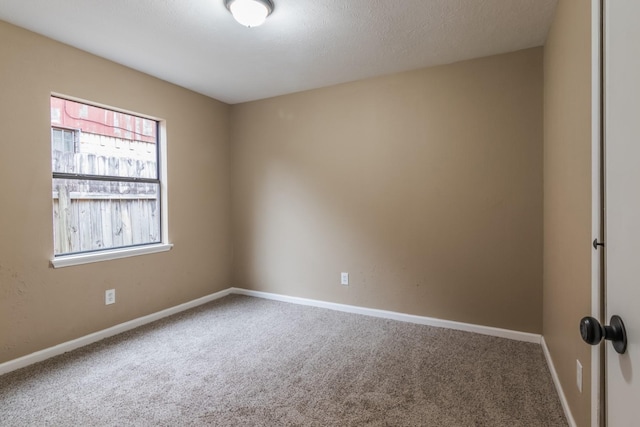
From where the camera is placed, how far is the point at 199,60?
114 inches

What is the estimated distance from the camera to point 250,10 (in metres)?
2.04

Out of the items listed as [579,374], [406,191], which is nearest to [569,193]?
[579,374]

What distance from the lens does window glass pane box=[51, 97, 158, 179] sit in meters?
2.67

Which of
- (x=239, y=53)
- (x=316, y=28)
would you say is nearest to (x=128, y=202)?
(x=239, y=53)

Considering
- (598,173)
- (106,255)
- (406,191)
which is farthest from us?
(406,191)

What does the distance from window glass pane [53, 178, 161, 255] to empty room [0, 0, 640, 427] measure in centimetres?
2

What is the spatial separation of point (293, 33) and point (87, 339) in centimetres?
303

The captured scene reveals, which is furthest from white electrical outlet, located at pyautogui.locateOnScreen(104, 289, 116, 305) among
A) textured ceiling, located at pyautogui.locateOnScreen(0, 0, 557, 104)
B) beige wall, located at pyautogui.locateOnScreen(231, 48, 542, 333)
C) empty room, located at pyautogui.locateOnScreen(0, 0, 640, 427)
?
textured ceiling, located at pyautogui.locateOnScreen(0, 0, 557, 104)

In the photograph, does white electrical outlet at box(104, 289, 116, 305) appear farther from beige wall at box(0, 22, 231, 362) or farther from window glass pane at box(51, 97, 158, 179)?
window glass pane at box(51, 97, 158, 179)

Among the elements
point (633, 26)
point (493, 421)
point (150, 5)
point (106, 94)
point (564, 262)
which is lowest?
point (493, 421)

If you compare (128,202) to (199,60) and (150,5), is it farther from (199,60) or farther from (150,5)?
(150,5)

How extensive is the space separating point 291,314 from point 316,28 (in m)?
2.69

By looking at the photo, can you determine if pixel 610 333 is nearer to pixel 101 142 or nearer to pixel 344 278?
pixel 344 278

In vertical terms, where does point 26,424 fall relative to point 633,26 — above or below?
below
